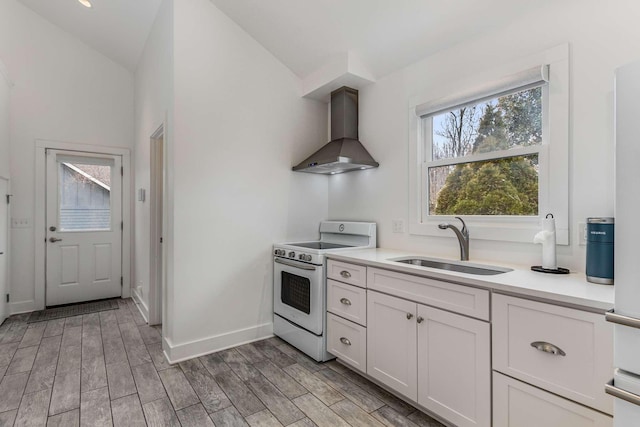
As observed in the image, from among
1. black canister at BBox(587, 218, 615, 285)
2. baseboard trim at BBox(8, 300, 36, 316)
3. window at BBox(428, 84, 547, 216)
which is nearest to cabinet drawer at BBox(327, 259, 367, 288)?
window at BBox(428, 84, 547, 216)

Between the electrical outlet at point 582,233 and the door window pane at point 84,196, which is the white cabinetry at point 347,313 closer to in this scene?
the electrical outlet at point 582,233

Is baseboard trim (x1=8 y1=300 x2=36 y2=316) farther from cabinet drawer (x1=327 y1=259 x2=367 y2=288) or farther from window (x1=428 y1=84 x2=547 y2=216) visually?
window (x1=428 y1=84 x2=547 y2=216)

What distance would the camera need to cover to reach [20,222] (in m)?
4.04

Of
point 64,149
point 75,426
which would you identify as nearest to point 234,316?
point 75,426

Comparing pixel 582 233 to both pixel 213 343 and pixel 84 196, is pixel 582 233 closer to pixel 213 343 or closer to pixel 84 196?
pixel 213 343

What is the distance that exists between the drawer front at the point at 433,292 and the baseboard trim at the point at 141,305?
2792 mm

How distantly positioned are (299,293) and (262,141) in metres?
1.51

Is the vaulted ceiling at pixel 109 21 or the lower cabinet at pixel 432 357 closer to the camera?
the lower cabinet at pixel 432 357

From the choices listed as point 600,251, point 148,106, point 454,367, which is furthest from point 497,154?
point 148,106

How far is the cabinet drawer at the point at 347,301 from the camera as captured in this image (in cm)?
234

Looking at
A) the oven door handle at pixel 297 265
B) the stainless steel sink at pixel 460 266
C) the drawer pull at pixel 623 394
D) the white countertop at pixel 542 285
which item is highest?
the white countertop at pixel 542 285

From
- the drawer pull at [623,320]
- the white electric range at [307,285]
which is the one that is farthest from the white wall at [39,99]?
the drawer pull at [623,320]

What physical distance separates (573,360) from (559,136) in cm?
129

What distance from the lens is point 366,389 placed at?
88.7 inches
